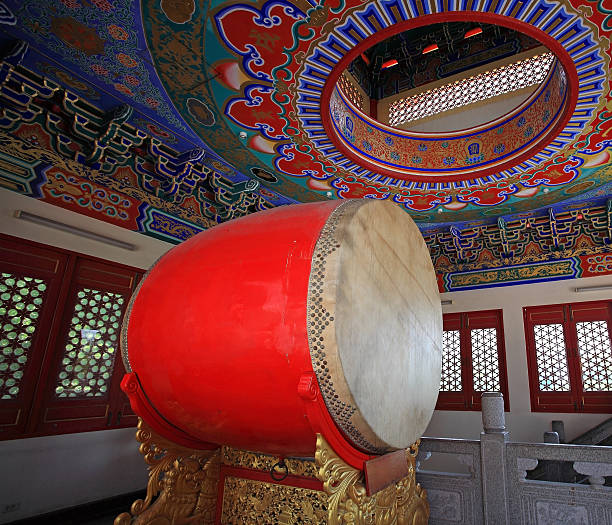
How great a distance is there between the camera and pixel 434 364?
231 cm

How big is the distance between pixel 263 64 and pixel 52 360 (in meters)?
3.07

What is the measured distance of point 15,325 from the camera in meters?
3.27

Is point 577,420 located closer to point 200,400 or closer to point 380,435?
point 380,435

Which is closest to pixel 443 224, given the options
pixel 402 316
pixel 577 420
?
pixel 577 420

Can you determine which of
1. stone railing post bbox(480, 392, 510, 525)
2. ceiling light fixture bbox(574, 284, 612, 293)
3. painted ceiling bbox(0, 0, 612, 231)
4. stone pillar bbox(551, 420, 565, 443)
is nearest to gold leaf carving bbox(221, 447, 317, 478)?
stone railing post bbox(480, 392, 510, 525)

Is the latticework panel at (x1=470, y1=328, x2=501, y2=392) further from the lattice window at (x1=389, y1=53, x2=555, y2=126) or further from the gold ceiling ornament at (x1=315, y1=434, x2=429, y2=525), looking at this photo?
the gold ceiling ornament at (x1=315, y1=434, x2=429, y2=525)

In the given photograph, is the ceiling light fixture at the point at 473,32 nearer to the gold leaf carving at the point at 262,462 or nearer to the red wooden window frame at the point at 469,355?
the red wooden window frame at the point at 469,355

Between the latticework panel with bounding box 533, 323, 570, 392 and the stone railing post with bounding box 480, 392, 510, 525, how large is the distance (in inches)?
128


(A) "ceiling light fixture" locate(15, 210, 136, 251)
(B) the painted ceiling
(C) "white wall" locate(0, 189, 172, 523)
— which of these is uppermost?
(B) the painted ceiling

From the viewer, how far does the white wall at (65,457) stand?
3.08 metres

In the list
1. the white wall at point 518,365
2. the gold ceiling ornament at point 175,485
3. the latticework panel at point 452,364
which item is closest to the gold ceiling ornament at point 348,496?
the gold ceiling ornament at point 175,485

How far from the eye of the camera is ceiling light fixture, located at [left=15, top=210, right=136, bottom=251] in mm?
3320

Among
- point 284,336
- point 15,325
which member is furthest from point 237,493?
point 15,325

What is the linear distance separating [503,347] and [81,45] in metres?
6.42
